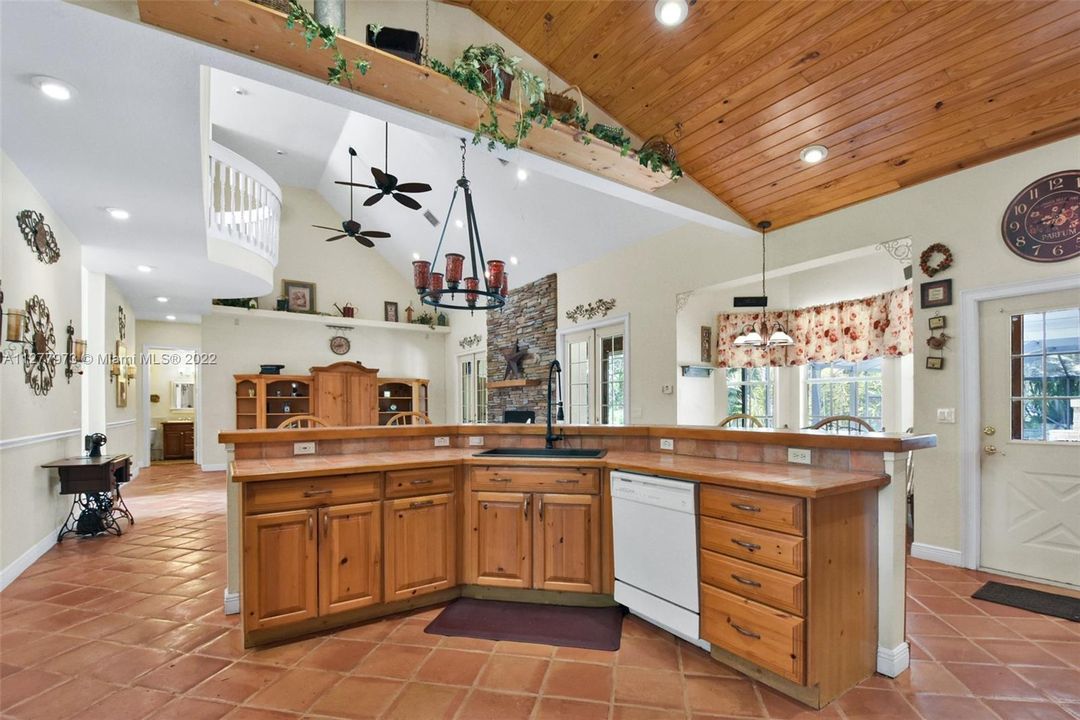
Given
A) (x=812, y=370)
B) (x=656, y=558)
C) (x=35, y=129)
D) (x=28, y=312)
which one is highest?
(x=35, y=129)

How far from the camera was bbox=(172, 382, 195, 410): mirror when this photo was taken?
9805 mm

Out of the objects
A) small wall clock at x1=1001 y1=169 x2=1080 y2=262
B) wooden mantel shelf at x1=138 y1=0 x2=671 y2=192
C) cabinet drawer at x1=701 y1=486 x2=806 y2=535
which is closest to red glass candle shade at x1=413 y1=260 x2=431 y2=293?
wooden mantel shelf at x1=138 y1=0 x2=671 y2=192

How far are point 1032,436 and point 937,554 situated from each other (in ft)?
3.29

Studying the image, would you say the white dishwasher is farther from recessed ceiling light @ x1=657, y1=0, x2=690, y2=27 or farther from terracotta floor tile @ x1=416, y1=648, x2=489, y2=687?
recessed ceiling light @ x1=657, y1=0, x2=690, y2=27

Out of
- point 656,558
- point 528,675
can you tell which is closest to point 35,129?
point 528,675

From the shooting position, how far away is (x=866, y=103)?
10.2 feet

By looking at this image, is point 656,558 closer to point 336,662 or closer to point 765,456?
point 765,456

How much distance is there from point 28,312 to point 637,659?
4.41 metres

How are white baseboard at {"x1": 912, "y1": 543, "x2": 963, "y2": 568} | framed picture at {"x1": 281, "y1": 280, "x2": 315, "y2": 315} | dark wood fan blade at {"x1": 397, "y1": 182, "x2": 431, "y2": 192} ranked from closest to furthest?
white baseboard at {"x1": 912, "y1": 543, "x2": 963, "y2": 568} < dark wood fan blade at {"x1": 397, "y1": 182, "x2": 431, "y2": 192} < framed picture at {"x1": 281, "y1": 280, "x2": 315, "y2": 315}

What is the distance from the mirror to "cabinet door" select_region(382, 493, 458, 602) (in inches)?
373

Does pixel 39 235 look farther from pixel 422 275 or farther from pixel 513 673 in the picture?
pixel 513 673

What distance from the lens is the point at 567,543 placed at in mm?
2777

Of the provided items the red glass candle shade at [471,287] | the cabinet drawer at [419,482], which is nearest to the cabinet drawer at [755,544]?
the cabinet drawer at [419,482]

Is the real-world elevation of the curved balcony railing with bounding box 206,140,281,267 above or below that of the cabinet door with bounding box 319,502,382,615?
above
